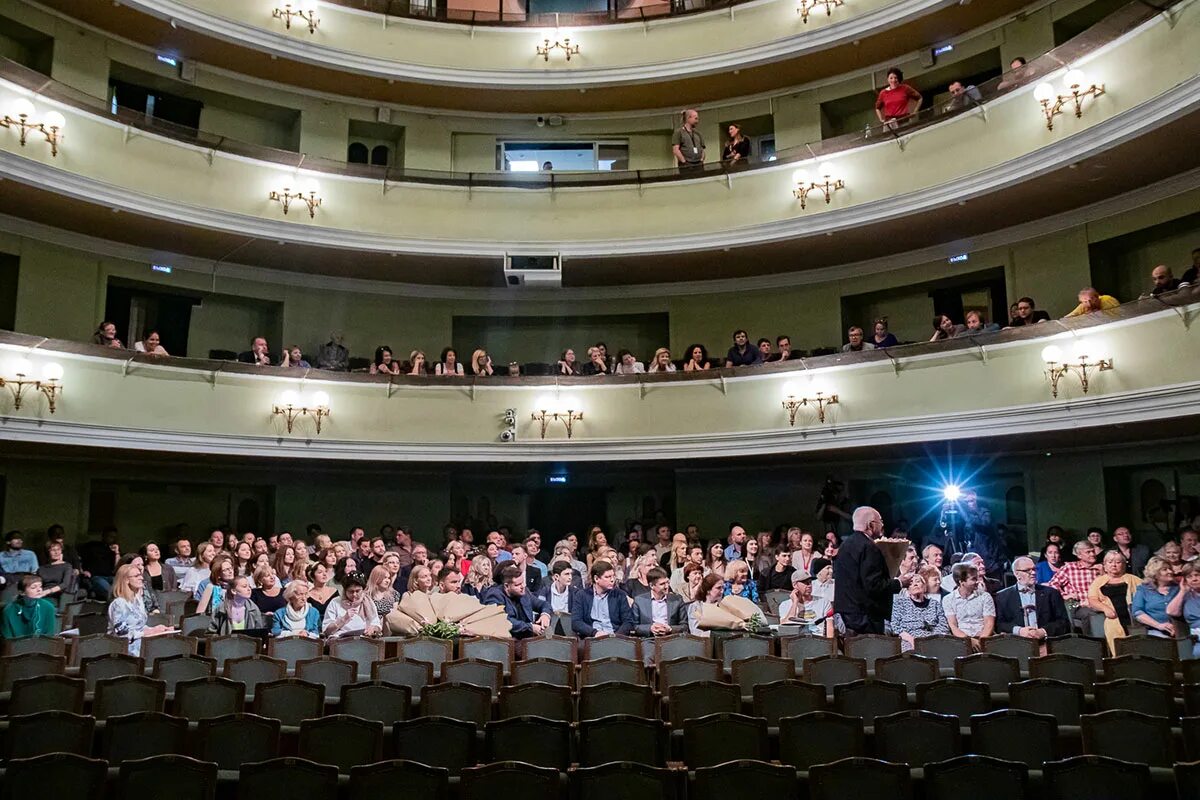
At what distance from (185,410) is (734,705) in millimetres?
9539

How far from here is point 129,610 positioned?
8.84 metres

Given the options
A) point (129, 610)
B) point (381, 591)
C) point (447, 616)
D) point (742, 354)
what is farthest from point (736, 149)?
point (129, 610)

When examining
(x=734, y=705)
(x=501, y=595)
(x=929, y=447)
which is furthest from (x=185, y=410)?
(x=929, y=447)

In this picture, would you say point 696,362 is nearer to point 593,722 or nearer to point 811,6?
point 811,6

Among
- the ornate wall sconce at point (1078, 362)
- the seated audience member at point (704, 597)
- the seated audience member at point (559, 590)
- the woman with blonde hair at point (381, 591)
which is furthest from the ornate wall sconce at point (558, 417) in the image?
the ornate wall sconce at point (1078, 362)

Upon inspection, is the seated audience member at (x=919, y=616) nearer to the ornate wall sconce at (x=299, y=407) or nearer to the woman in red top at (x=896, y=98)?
the woman in red top at (x=896, y=98)

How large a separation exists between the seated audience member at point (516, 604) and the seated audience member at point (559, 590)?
0.47 meters

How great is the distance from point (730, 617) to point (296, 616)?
13.5ft

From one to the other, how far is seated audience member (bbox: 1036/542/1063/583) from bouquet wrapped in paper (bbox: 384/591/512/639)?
649cm

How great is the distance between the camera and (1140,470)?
13445mm

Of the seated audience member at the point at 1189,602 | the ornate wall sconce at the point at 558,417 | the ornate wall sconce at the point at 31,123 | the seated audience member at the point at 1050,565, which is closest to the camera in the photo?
the seated audience member at the point at 1189,602

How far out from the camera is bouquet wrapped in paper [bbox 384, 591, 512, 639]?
921cm

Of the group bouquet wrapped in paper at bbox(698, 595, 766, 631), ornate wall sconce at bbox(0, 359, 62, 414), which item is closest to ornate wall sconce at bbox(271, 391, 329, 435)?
ornate wall sconce at bbox(0, 359, 62, 414)

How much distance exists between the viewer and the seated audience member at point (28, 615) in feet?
29.6
